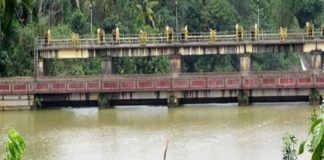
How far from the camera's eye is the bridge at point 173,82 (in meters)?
43.8

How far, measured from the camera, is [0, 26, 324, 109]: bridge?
144 feet

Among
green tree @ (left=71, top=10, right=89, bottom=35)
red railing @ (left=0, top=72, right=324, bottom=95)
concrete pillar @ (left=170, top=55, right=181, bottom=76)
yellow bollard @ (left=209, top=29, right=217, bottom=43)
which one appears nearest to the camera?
red railing @ (left=0, top=72, right=324, bottom=95)

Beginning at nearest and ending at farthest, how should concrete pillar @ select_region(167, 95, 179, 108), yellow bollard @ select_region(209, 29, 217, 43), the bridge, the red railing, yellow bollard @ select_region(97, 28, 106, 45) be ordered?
the red railing, the bridge, concrete pillar @ select_region(167, 95, 179, 108), yellow bollard @ select_region(209, 29, 217, 43), yellow bollard @ select_region(97, 28, 106, 45)

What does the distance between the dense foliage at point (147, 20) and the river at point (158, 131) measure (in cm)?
723

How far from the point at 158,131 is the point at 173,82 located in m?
11.6

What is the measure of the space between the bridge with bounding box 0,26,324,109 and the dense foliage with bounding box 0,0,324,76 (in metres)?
2.05

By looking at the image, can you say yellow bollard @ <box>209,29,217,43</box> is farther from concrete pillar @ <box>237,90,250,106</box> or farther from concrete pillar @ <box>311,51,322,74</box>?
concrete pillar @ <box>311,51,322,74</box>

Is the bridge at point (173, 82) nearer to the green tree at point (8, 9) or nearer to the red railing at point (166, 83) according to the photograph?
the red railing at point (166, 83)

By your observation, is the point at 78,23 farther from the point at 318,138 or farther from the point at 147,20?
the point at 318,138

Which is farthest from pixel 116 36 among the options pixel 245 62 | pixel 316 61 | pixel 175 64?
pixel 316 61

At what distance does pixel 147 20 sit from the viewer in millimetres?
66500

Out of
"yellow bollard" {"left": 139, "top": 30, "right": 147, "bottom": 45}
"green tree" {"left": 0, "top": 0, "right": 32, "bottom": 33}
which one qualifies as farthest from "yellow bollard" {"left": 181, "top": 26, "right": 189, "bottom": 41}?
"green tree" {"left": 0, "top": 0, "right": 32, "bottom": 33}

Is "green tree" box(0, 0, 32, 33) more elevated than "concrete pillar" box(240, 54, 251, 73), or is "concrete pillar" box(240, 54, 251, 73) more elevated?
"green tree" box(0, 0, 32, 33)

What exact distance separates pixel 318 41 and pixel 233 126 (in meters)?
14.8
